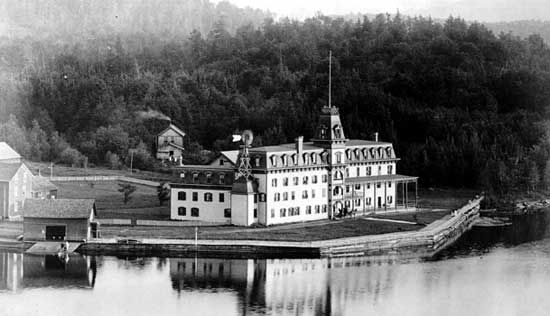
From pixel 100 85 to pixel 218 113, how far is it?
14.9 meters

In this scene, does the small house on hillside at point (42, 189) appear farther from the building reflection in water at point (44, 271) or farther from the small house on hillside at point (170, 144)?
the small house on hillside at point (170, 144)

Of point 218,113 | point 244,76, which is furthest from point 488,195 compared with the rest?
point 244,76

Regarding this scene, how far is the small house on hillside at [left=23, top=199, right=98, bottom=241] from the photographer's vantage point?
64250 mm

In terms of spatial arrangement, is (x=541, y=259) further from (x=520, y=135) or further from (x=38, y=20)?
(x=38, y=20)

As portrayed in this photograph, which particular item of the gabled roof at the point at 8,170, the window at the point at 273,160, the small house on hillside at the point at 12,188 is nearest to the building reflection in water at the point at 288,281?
the window at the point at 273,160

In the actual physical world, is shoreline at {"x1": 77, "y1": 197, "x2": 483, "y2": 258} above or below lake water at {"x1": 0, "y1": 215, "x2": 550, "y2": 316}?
above

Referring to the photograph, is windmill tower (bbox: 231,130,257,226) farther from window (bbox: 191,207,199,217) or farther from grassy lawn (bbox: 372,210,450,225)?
grassy lawn (bbox: 372,210,450,225)

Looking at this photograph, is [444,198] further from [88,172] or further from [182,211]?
[88,172]

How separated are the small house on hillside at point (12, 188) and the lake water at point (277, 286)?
10440mm

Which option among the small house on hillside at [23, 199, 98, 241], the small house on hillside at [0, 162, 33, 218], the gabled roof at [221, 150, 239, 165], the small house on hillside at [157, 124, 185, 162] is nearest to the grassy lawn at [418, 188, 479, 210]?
the gabled roof at [221, 150, 239, 165]

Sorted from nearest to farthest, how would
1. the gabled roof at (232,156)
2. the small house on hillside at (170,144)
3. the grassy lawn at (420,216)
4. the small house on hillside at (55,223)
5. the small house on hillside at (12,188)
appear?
1. the small house on hillside at (55,223)
2. the small house on hillside at (12,188)
3. the gabled roof at (232,156)
4. the grassy lawn at (420,216)
5. the small house on hillside at (170,144)

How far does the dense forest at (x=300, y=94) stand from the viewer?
10506cm

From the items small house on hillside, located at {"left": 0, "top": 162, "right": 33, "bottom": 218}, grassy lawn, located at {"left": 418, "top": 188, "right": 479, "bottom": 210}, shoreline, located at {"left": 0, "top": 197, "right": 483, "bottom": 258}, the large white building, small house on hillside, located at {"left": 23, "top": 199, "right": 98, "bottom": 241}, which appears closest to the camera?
shoreline, located at {"left": 0, "top": 197, "right": 483, "bottom": 258}

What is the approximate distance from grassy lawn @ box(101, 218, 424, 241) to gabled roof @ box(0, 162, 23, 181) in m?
7.73
